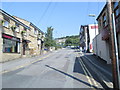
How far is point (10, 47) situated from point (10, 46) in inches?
6.3

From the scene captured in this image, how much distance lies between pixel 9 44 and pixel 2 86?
12591 mm

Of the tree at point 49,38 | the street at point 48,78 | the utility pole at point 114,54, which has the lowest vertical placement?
the street at point 48,78

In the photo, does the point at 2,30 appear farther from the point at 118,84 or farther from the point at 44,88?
the point at 118,84

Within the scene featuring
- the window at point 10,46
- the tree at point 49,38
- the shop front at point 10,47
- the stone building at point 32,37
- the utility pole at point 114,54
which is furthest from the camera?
the tree at point 49,38

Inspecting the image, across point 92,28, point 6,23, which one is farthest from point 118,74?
point 92,28

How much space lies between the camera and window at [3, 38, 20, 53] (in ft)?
51.1

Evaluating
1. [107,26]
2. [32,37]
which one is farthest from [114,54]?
[32,37]

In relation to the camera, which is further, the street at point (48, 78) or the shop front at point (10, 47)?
the shop front at point (10, 47)

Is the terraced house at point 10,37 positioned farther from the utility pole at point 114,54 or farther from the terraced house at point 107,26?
A: the utility pole at point 114,54

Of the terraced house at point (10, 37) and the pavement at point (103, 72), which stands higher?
the terraced house at point (10, 37)

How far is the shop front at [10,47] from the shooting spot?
14962 mm

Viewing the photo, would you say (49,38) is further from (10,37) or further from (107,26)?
(107,26)

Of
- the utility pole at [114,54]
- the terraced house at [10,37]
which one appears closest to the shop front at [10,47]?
Result: the terraced house at [10,37]

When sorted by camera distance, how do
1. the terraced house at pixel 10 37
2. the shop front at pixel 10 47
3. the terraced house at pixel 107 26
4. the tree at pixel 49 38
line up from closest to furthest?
1. the terraced house at pixel 107 26
2. the terraced house at pixel 10 37
3. the shop front at pixel 10 47
4. the tree at pixel 49 38
